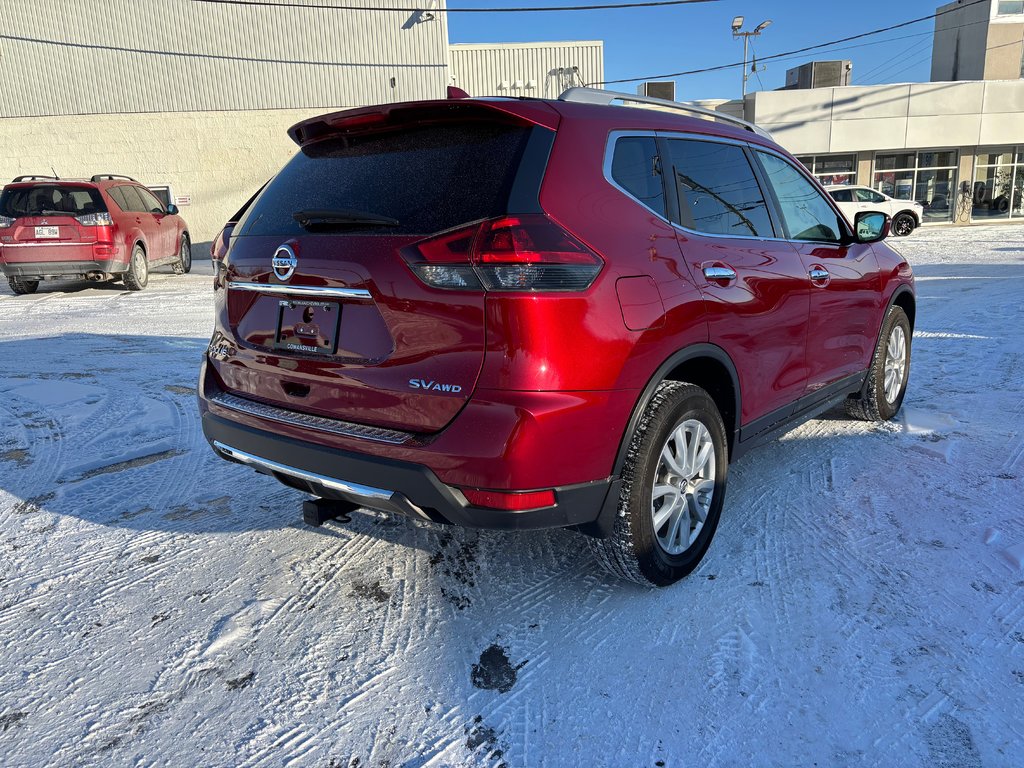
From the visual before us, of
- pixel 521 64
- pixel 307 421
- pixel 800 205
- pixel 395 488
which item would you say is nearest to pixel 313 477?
pixel 307 421

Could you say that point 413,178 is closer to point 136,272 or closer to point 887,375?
point 887,375

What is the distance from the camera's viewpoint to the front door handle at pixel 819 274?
145 inches

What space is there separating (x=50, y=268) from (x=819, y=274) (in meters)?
11.3

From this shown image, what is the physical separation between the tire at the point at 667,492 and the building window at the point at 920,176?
2840cm

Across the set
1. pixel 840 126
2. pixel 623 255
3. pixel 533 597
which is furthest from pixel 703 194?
pixel 840 126

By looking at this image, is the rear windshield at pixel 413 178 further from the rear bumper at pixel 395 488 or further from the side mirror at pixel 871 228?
the side mirror at pixel 871 228

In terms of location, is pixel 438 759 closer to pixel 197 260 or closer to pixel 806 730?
pixel 806 730

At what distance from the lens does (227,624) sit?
106 inches

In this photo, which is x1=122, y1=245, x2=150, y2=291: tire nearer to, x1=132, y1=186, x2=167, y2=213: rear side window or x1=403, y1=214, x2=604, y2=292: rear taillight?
x1=132, y1=186, x2=167, y2=213: rear side window

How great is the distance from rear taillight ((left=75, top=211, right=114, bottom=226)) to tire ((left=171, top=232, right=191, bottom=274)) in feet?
11.9

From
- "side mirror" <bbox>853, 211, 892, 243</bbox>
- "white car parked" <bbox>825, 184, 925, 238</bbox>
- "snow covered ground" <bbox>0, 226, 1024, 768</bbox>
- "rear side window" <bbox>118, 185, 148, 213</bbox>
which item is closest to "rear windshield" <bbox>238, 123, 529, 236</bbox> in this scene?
"snow covered ground" <bbox>0, 226, 1024, 768</bbox>

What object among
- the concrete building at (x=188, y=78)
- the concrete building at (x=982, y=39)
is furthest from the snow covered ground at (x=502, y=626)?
the concrete building at (x=982, y=39)

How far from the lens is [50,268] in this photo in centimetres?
1123

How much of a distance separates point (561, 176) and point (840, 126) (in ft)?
92.9
